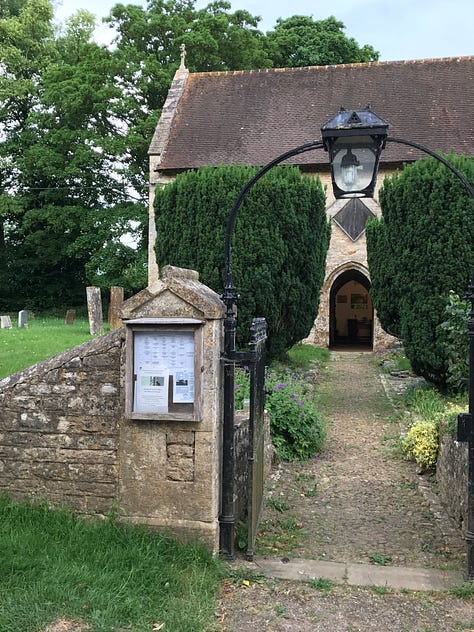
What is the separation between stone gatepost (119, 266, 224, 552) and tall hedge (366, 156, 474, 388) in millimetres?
6468

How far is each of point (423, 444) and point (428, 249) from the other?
171 inches

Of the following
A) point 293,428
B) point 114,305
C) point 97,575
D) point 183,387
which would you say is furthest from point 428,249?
point 114,305

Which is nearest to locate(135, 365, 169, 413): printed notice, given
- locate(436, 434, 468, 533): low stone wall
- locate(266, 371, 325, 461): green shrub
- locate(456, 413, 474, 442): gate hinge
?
locate(456, 413, 474, 442): gate hinge

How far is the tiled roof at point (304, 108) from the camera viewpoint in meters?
17.9

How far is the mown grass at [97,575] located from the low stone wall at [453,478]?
2.26 m

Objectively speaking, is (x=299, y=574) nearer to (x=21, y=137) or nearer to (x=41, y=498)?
(x=41, y=498)

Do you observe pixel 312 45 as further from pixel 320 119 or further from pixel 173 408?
pixel 173 408

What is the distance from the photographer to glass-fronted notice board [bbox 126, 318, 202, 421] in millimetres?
3805

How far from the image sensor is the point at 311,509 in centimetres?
532

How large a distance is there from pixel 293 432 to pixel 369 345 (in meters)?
14.3

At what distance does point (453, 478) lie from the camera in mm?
5137

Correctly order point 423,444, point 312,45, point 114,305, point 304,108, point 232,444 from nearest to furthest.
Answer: point 232,444 < point 423,444 < point 114,305 < point 304,108 < point 312,45

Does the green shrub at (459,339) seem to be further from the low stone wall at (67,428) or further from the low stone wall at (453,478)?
the low stone wall at (67,428)

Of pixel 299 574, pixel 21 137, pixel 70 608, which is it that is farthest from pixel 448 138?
pixel 21 137
